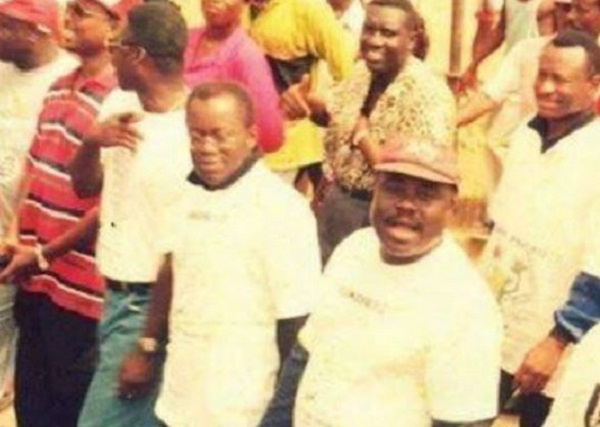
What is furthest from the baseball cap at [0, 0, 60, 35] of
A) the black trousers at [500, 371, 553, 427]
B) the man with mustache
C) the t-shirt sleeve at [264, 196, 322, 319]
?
the black trousers at [500, 371, 553, 427]

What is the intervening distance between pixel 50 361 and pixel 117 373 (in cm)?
73

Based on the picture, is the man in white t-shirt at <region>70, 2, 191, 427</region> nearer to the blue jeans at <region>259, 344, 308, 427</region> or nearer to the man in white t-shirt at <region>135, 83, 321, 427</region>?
the man in white t-shirt at <region>135, 83, 321, 427</region>

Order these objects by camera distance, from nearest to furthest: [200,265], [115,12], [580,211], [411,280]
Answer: [411,280] → [200,265] → [580,211] → [115,12]

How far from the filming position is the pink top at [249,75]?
17.5 ft

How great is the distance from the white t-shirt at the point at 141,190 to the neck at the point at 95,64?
488 millimetres

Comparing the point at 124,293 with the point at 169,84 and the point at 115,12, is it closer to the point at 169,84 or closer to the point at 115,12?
the point at 169,84

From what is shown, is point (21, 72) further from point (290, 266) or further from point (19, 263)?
point (290, 266)

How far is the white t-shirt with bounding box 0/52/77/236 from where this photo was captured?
506cm

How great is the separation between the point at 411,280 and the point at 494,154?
3.56 metres

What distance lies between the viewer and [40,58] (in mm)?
5074

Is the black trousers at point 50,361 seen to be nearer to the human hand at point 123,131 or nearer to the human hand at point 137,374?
the human hand at point 137,374

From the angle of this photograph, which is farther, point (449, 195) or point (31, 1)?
point (31, 1)

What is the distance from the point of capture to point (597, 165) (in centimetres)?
418

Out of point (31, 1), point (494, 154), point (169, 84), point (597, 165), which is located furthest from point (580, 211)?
point (494, 154)
